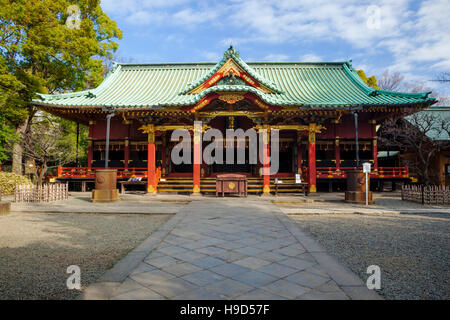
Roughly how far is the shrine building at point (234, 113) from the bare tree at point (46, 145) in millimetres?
1273

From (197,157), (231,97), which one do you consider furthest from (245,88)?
(197,157)

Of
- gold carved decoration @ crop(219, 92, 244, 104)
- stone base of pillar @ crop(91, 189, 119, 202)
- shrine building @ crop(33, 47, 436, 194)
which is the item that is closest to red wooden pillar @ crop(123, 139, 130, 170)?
shrine building @ crop(33, 47, 436, 194)

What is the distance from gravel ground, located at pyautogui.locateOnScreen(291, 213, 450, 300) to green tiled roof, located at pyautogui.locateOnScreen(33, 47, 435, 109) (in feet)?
23.1

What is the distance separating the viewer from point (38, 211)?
8.45 m

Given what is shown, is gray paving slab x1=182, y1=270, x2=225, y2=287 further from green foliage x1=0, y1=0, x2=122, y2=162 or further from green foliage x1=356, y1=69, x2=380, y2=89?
green foliage x1=356, y1=69, x2=380, y2=89

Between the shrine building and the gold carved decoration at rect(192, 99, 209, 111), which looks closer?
the gold carved decoration at rect(192, 99, 209, 111)

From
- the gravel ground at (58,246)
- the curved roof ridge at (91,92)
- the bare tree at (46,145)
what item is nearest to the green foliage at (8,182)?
the bare tree at (46,145)

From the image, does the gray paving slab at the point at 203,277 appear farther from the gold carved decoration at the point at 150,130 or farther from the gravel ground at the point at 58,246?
the gold carved decoration at the point at 150,130

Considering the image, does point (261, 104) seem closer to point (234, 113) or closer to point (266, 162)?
point (234, 113)

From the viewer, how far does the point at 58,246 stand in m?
4.74

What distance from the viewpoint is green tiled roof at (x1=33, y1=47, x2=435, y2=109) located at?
12953mm
